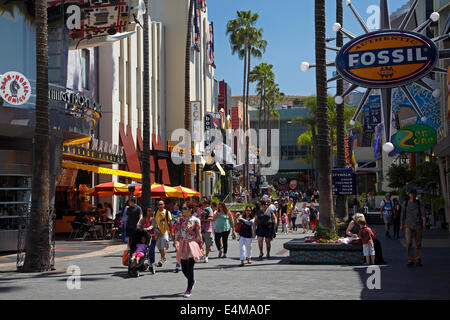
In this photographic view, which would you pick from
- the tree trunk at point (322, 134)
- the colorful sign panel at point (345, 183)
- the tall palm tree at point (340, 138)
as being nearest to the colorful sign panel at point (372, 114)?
the tall palm tree at point (340, 138)

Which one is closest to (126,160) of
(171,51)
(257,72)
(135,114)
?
(135,114)

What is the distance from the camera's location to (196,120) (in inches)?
1778

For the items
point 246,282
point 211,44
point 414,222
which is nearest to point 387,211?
point 414,222

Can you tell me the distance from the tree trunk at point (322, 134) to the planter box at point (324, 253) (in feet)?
3.10

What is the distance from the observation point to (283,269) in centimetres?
1410

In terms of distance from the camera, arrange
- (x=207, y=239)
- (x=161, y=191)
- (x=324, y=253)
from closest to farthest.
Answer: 1. (x=324, y=253)
2. (x=207, y=239)
3. (x=161, y=191)

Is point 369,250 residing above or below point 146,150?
below

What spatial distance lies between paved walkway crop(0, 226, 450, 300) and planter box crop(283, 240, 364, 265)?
0.48 meters

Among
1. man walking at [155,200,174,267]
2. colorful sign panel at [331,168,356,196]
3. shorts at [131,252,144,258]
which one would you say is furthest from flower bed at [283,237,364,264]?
colorful sign panel at [331,168,356,196]

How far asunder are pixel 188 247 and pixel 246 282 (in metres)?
1.94

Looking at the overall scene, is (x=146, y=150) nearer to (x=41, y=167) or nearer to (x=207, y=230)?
(x=207, y=230)

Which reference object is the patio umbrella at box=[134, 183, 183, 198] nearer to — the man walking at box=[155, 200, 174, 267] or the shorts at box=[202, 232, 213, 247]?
the shorts at box=[202, 232, 213, 247]
